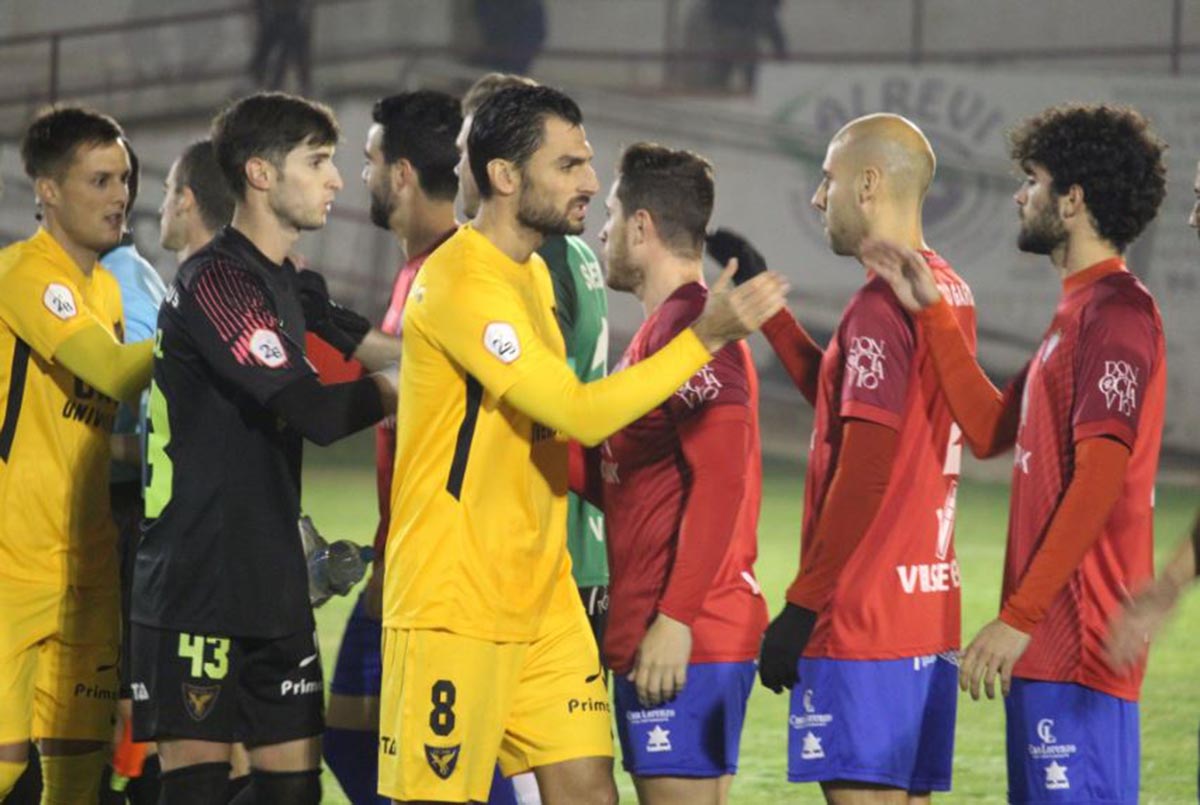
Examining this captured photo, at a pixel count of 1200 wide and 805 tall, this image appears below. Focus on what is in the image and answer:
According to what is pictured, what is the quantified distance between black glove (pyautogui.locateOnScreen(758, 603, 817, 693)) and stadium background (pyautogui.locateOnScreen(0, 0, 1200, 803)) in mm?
12791

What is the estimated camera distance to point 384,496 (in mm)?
6004

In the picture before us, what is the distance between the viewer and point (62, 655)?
5953 mm

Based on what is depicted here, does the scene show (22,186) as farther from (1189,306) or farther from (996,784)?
(996,784)

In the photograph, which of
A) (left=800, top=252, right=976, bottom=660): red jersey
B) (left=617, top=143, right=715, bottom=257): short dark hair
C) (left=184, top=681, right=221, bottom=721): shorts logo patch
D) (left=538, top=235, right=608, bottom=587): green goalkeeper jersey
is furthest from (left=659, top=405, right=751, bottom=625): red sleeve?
(left=184, top=681, right=221, bottom=721): shorts logo patch

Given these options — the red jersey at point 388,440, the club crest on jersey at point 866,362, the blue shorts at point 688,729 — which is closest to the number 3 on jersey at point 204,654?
the red jersey at point 388,440

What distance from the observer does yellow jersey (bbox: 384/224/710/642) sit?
4.57m

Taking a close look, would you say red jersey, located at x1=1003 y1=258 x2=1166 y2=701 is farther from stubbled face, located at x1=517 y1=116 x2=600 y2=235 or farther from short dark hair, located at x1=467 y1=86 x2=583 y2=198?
short dark hair, located at x1=467 y1=86 x2=583 y2=198

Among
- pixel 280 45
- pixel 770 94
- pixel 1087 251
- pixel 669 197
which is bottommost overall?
pixel 1087 251

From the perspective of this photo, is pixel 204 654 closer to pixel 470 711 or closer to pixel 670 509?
pixel 470 711

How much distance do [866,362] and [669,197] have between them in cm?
86

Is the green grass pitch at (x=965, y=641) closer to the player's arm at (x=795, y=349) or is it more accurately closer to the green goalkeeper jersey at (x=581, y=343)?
the green goalkeeper jersey at (x=581, y=343)

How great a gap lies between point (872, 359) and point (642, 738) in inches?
45.9

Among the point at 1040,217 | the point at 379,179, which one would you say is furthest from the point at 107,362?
the point at 1040,217

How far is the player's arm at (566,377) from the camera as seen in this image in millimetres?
4562
